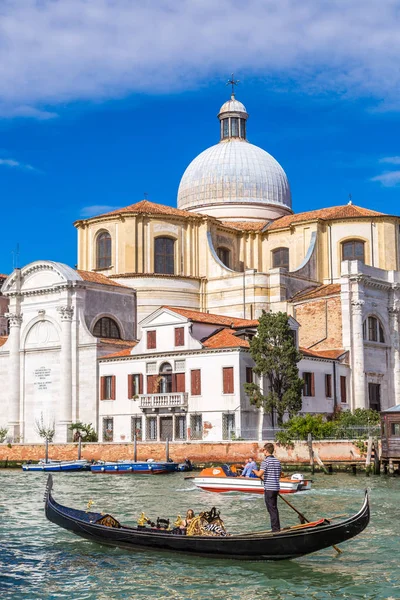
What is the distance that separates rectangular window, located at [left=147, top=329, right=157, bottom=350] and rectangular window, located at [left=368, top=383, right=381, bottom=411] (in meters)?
11.7

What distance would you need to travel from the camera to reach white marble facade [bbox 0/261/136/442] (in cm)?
4691

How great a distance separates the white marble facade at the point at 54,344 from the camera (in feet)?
154

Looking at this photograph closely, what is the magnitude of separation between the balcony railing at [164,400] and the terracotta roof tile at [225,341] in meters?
2.55

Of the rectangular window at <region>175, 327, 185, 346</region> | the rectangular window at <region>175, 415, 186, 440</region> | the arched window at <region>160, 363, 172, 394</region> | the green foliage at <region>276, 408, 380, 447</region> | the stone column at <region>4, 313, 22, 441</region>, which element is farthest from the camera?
the stone column at <region>4, 313, 22, 441</region>

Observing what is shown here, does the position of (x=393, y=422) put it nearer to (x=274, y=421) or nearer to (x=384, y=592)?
(x=274, y=421)

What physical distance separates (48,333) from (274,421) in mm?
14045

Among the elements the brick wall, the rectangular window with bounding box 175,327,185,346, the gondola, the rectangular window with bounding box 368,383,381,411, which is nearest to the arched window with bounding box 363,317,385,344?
the brick wall

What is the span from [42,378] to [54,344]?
6.26ft

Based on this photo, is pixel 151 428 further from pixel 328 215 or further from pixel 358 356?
pixel 328 215

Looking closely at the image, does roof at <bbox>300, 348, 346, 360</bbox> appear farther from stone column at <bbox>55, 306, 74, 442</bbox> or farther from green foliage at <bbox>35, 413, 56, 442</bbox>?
green foliage at <bbox>35, 413, 56, 442</bbox>

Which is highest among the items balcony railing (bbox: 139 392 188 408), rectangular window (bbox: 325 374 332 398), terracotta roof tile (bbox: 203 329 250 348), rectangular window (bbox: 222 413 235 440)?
terracotta roof tile (bbox: 203 329 250 348)

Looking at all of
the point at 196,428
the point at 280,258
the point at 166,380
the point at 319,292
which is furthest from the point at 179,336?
the point at 280,258

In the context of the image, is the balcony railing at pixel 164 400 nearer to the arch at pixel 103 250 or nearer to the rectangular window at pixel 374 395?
the rectangular window at pixel 374 395

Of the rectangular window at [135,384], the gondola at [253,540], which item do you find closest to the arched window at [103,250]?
the rectangular window at [135,384]
